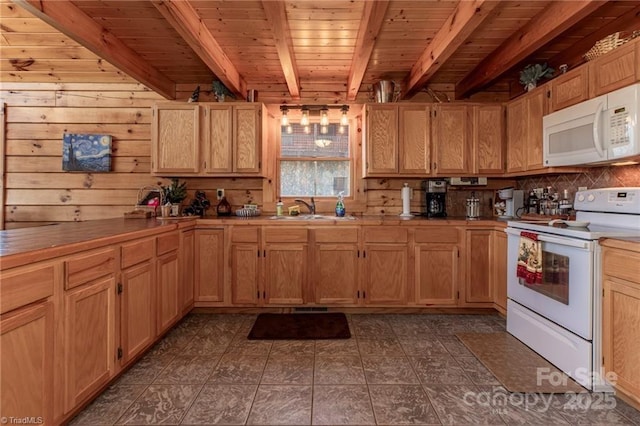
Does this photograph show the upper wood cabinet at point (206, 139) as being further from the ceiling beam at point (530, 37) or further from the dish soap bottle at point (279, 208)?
the ceiling beam at point (530, 37)

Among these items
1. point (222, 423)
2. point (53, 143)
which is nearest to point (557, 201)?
point (222, 423)

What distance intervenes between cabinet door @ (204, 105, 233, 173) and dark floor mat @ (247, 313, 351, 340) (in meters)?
1.63

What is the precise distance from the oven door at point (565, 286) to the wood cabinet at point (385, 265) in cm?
100

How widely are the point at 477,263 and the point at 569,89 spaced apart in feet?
5.45

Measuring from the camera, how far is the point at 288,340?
2.56 m

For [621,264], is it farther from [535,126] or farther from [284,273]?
[284,273]

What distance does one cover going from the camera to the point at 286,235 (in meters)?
3.12

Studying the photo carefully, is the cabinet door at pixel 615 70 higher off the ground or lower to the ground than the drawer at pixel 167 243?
higher

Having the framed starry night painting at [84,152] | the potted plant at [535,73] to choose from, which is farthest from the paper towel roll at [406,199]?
the framed starry night painting at [84,152]

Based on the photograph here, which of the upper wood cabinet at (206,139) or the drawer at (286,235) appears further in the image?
the upper wood cabinet at (206,139)

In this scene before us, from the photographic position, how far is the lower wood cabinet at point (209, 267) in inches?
123

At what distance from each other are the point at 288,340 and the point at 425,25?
2.83 m

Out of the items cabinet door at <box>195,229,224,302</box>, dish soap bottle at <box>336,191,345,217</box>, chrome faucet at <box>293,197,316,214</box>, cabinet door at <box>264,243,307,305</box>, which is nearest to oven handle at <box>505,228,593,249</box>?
dish soap bottle at <box>336,191,345,217</box>

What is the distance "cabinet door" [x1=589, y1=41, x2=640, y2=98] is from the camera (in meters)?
1.98
